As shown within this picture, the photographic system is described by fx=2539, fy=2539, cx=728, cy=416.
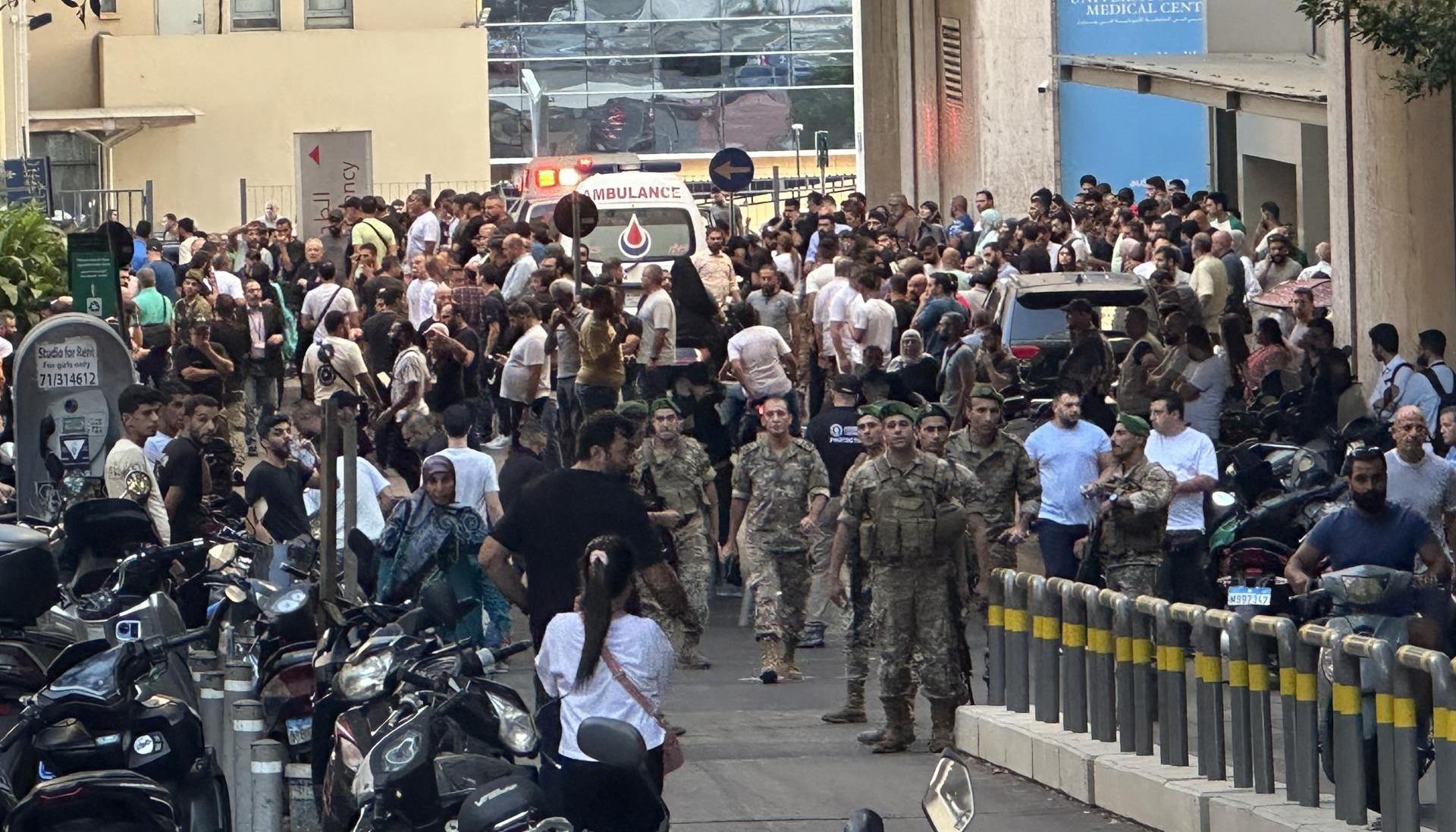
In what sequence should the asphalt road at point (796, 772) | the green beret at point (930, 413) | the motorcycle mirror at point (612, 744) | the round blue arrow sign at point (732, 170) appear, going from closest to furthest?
1. the motorcycle mirror at point (612, 744)
2. the asphalt road at point (796, 772)
3. the green beret at point (930, 413)
4. the round blue arrow sign at point (732, 170)

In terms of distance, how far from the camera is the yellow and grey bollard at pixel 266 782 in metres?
9.18

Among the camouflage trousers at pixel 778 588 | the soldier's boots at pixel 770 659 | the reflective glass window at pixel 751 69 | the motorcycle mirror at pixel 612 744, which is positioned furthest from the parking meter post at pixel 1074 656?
the reflective glass window at pixel 751 69

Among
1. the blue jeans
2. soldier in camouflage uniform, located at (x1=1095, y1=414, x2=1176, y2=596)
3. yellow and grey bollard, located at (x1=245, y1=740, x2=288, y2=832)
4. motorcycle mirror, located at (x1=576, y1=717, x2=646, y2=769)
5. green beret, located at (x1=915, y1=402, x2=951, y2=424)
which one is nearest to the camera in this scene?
motorcycle mirror, located at (x1=576, y1=717, x2=646, y2=769)

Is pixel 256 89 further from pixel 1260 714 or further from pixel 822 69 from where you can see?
pixel 1260 714

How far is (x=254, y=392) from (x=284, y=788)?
43.4 feet

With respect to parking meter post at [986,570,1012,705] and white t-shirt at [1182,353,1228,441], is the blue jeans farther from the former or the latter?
white t-shirt at [1182,353,1228,441]

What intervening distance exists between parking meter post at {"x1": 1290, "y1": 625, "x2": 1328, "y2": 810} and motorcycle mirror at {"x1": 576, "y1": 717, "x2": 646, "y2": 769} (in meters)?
4.00

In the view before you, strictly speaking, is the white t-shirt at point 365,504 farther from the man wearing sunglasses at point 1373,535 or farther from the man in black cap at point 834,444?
the man wearing sunglasses at point 1373,535

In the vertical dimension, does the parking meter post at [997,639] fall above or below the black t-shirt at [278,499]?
below

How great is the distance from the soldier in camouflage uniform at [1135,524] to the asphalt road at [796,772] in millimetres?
1309

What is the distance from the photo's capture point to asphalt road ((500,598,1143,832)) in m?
10.7

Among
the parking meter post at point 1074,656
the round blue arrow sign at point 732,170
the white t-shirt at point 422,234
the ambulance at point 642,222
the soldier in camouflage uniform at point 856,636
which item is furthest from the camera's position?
the round blue arrow sign at point 732,170

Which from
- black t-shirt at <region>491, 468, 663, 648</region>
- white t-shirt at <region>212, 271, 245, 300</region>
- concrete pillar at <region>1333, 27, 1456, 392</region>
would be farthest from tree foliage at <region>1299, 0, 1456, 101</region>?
white t-shirt at <region>212, 271, 245, 300</region>

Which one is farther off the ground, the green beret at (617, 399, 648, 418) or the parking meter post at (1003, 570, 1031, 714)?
the green beret at (617, 399, 648, 418)
